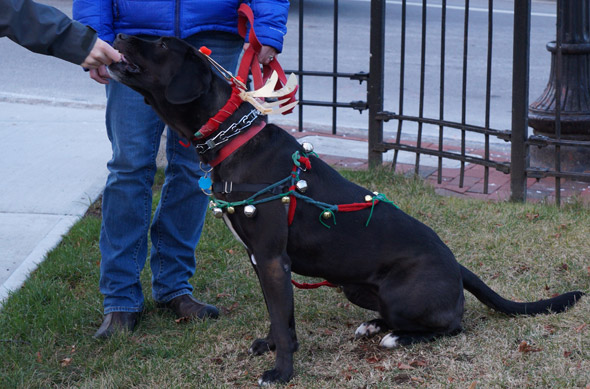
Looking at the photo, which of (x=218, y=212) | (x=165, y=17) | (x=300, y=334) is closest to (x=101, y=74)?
(x=165, y=17)

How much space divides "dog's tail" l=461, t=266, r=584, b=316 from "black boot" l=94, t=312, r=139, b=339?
1519 millimetres

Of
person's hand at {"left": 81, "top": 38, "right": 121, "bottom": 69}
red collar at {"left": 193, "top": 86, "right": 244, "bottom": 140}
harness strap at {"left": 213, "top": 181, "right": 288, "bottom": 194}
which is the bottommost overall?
harness strap at {"left": 213, "top": 181, "right": 288, "bottom": 194}

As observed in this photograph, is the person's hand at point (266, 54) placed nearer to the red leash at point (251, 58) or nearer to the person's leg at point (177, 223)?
the red leash at point (251, 58)

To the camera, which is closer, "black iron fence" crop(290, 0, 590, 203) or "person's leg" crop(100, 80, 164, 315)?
"person's leg" crop(100, 80, 164, 315)

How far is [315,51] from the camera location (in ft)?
37.3

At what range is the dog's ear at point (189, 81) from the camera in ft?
9.46

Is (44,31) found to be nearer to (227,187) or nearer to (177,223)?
(227,187)

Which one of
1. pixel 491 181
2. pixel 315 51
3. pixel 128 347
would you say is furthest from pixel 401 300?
pixel 315 51

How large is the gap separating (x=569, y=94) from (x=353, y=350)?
3403mm

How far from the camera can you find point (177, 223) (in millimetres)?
3752

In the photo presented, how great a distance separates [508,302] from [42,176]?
3712 millimetres

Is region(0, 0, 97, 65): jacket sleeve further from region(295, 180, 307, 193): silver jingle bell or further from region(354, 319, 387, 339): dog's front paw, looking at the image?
region(354, 319, 387, 339): dog's front paw

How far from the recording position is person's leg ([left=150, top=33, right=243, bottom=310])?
12.0ft

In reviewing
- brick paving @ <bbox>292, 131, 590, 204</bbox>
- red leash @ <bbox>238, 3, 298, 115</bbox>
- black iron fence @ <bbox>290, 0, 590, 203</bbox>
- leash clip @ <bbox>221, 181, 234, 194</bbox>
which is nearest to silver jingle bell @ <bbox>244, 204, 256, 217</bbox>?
leash clip @ <bbox>221, 181, 234, 194</bbox>
